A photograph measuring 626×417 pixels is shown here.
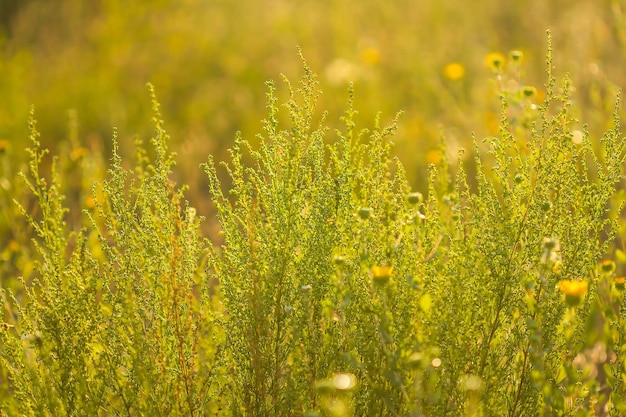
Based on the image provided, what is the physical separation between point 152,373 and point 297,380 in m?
0.34

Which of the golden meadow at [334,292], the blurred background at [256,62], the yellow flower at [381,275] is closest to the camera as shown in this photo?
the yellow flower at [381,275]

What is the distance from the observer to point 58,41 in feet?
22.1

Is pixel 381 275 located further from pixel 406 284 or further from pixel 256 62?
pixel 256 62

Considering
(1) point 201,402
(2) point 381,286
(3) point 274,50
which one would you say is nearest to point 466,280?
(2) point 381,286

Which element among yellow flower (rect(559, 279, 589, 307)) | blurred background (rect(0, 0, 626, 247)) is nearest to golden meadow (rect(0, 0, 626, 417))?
yellow flower (rect(559, 279, 589, 307))

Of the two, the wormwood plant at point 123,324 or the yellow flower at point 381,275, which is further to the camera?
the wormwood plant at point 123,324

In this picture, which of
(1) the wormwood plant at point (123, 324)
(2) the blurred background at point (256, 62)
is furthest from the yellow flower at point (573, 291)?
(2) the blurred background at point (256, 62)

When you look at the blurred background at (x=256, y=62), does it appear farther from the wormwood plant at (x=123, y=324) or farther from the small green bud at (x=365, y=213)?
the small green bud at (x=365, y=213)

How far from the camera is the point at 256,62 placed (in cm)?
634

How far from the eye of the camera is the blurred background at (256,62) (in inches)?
201

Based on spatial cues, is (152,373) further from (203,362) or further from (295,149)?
(295,149)

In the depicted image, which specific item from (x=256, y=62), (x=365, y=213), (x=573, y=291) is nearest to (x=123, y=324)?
(x=365, y=213)

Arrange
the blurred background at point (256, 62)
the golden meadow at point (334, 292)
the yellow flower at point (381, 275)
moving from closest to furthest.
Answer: the yellow flower at point (381, 275), the golden meadow at point (334, 292), the blurred background at point (256, 62)

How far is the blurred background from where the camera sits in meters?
5.10
